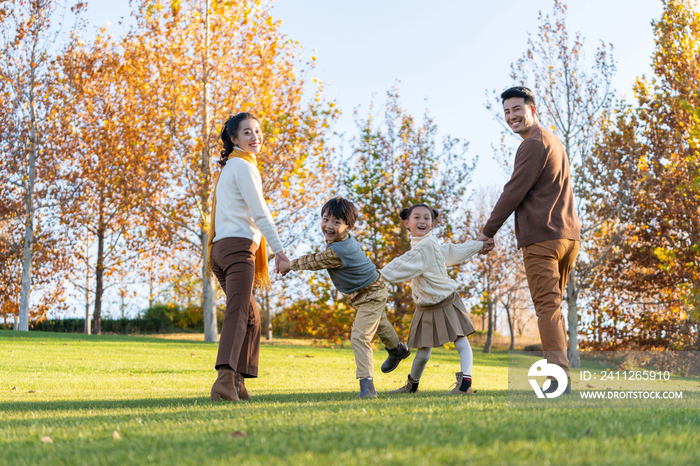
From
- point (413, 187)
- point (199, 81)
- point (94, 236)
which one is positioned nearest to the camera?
point (199, 81)

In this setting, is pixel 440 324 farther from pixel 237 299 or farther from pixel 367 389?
pixel 237 299

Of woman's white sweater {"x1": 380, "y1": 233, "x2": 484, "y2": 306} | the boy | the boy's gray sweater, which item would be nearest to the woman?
the boy

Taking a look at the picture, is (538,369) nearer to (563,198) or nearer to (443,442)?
(563,198)

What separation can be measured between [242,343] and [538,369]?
2.19 meters

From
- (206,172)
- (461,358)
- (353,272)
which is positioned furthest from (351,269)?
(206,172)

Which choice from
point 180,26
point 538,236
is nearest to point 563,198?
point 538,236

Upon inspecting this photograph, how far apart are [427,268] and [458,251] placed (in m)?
0.38

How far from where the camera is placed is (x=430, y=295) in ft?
16.5

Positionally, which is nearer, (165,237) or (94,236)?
(165,237)

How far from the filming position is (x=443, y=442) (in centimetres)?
215

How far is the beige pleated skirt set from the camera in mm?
4965

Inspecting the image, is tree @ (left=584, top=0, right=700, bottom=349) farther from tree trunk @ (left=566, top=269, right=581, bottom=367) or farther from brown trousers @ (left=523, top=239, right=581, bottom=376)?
brown trousers @ (left=523, top=239, right=581, bottom=376)

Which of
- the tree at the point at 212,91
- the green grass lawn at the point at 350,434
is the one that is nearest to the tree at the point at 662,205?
the tree at the point at 212,91

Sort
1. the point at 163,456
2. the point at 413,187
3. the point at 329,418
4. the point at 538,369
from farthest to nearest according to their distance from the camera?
the point at 413,187, the point at 538,369, the point at 329,418, the point at 163,456
